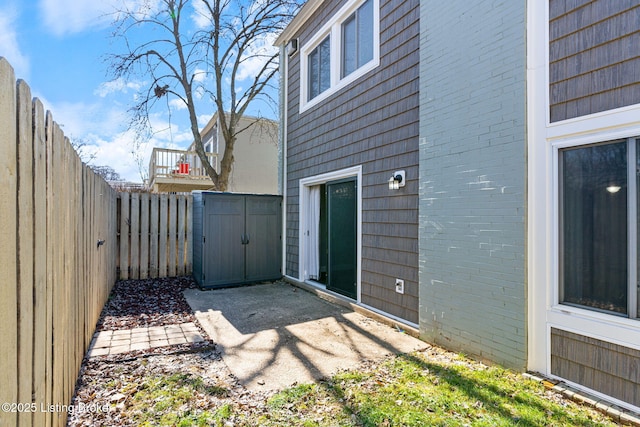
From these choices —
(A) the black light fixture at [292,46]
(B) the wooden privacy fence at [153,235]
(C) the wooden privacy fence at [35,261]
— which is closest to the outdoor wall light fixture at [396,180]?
(C) the wooden privacy fence at [35,261]

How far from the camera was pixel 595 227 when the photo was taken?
103 inches

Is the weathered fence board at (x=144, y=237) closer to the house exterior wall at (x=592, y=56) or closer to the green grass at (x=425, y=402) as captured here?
the green grass at (x=425, y=402)

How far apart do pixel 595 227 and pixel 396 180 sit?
2.22 metres

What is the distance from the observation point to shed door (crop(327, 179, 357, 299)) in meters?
5.48

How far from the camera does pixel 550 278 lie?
9.26 ft

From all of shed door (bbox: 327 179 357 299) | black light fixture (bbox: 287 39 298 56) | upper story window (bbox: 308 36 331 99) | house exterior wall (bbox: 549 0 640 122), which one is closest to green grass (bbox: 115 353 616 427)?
house exterior wall (bbox: 549 0 640 122)

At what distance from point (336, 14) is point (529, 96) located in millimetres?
4154

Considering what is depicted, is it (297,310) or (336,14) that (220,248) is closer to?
(297,310)

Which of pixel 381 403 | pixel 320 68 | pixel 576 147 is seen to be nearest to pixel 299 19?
pixel 320 68

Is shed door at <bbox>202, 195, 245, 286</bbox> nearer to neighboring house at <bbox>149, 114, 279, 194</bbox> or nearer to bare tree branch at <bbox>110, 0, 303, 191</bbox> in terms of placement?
bare tree branch at <bbox>110, 0, 303, 191</bbox>

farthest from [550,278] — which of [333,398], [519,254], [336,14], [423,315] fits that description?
[336,14]

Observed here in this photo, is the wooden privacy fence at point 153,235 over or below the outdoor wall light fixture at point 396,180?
below

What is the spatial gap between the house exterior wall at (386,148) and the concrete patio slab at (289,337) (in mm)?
515

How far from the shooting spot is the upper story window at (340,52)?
5.26 meters
